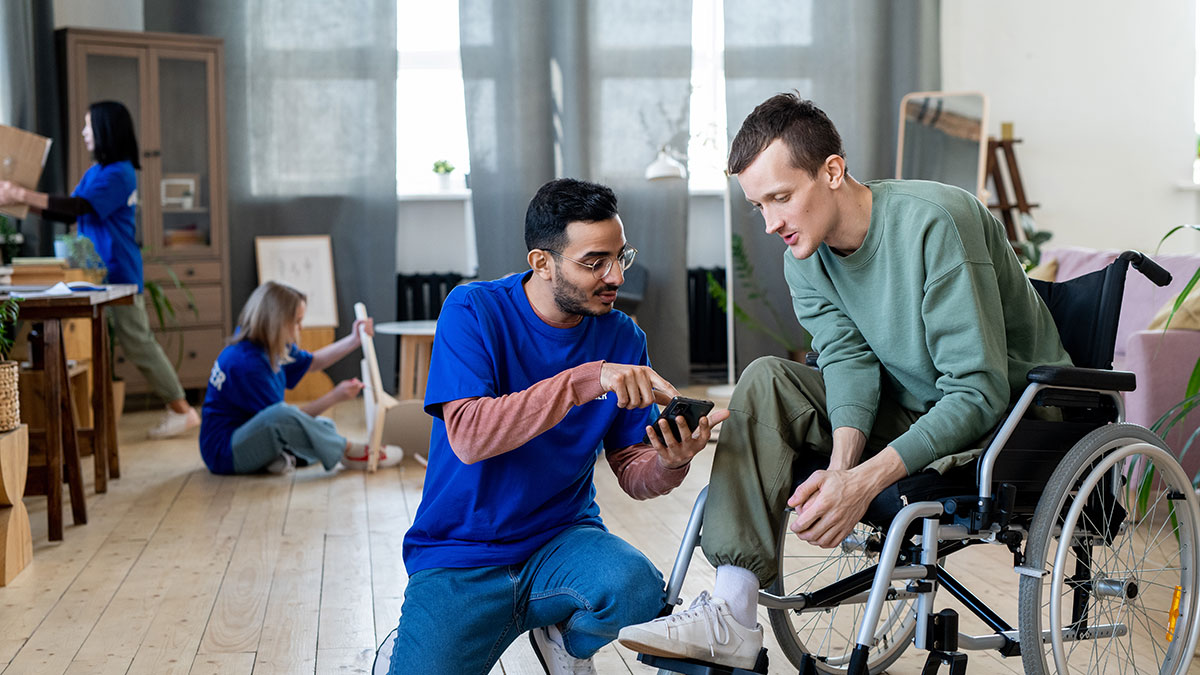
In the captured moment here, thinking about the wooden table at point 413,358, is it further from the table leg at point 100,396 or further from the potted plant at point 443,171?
the potted plant at point 443,171

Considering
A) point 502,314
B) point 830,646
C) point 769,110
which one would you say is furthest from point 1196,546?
point 502,314

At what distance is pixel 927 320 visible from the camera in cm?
172

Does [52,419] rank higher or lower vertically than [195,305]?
lower

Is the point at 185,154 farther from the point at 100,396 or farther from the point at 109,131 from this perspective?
the point at 100,396

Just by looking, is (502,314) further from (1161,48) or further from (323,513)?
(1161,48)

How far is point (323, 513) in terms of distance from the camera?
3.46 m

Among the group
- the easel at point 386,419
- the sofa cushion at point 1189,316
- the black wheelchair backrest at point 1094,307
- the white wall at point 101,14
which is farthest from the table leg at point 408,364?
the black wheelchair backrest at point 1094,307

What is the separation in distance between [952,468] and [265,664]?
1.35 meters

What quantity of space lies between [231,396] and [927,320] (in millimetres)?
2853

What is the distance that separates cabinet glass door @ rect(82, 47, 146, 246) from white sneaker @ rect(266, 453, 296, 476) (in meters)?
1.84

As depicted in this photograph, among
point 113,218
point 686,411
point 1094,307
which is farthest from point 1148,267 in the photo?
point 113,218

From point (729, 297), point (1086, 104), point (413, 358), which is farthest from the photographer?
point (1086, 104)

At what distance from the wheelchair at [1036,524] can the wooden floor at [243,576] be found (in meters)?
0.36

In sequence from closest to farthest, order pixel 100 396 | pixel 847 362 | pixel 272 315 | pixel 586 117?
pixel 847 362, pixel 100 396, pixel 272 315, pixel 586 117
